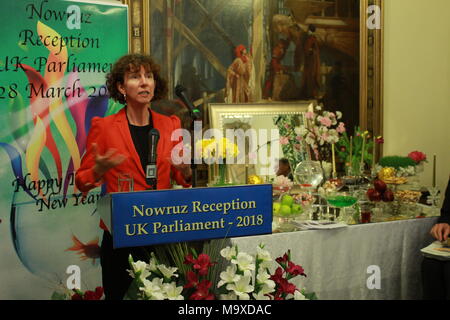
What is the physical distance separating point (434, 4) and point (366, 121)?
1.39m

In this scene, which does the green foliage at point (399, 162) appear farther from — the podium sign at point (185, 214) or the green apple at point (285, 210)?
the podium sign at point (185, 214)

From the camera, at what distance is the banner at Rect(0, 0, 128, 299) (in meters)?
3.71

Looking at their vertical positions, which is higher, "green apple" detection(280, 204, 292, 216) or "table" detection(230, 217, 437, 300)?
"green apple" detection(280, 204, 292, 216)

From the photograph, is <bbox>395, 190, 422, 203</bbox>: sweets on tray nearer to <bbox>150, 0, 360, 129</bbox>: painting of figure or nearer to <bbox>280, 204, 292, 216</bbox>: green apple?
<bbox>280, 204, 292, 216</bbox>: green apple

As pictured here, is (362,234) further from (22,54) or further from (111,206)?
(22,54)

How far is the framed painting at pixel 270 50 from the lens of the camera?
14.4 feet

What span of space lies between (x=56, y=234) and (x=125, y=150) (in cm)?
119

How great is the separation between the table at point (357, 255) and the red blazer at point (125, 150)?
60 cm

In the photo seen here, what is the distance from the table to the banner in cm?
157

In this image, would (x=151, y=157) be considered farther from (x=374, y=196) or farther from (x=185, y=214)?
(x=374, y=196)

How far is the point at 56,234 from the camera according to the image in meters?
3.92

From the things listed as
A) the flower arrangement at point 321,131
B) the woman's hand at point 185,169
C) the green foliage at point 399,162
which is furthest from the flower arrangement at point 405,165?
the woman's hand at point 185,169

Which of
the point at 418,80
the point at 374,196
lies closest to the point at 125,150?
the point at 374,196

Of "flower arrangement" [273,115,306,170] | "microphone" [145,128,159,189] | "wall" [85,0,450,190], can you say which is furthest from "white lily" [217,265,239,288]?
"wall" [85,0,450,190]
